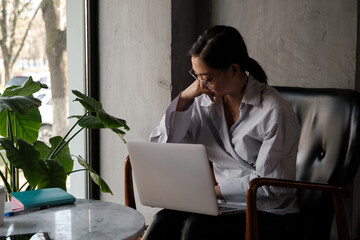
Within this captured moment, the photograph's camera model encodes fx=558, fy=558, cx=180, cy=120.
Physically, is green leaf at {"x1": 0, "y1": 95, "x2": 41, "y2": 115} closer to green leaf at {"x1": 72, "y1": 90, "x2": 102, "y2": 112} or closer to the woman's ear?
green leaf at {"x1": 72, "y1": 90, "x2": 102, "y2": 112}

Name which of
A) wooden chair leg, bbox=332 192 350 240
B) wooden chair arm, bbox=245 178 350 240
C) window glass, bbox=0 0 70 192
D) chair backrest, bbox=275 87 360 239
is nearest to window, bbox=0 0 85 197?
window glass, bbox=0 0 70 192

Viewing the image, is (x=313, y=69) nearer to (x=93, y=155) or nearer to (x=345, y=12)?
(x=345, y=12)

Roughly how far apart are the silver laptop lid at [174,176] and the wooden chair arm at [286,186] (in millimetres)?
106

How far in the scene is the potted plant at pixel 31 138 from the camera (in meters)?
1.86

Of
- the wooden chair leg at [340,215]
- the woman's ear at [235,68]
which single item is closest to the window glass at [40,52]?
the woman's ear at [235,68]

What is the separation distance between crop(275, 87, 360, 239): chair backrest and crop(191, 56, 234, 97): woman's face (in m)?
0.29

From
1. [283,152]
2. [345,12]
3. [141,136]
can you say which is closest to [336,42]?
[345,12]

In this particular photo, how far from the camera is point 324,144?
201 cm

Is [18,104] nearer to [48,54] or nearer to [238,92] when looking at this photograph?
[238,92]

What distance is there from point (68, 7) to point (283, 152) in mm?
1528

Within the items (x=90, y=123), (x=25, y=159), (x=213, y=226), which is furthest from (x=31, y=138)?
(x=213, y=226)

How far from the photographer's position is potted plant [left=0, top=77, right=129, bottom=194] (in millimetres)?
1860

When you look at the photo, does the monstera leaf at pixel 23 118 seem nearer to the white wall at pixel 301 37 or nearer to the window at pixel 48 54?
the window at pixel 48 54

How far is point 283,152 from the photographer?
1854 mm
